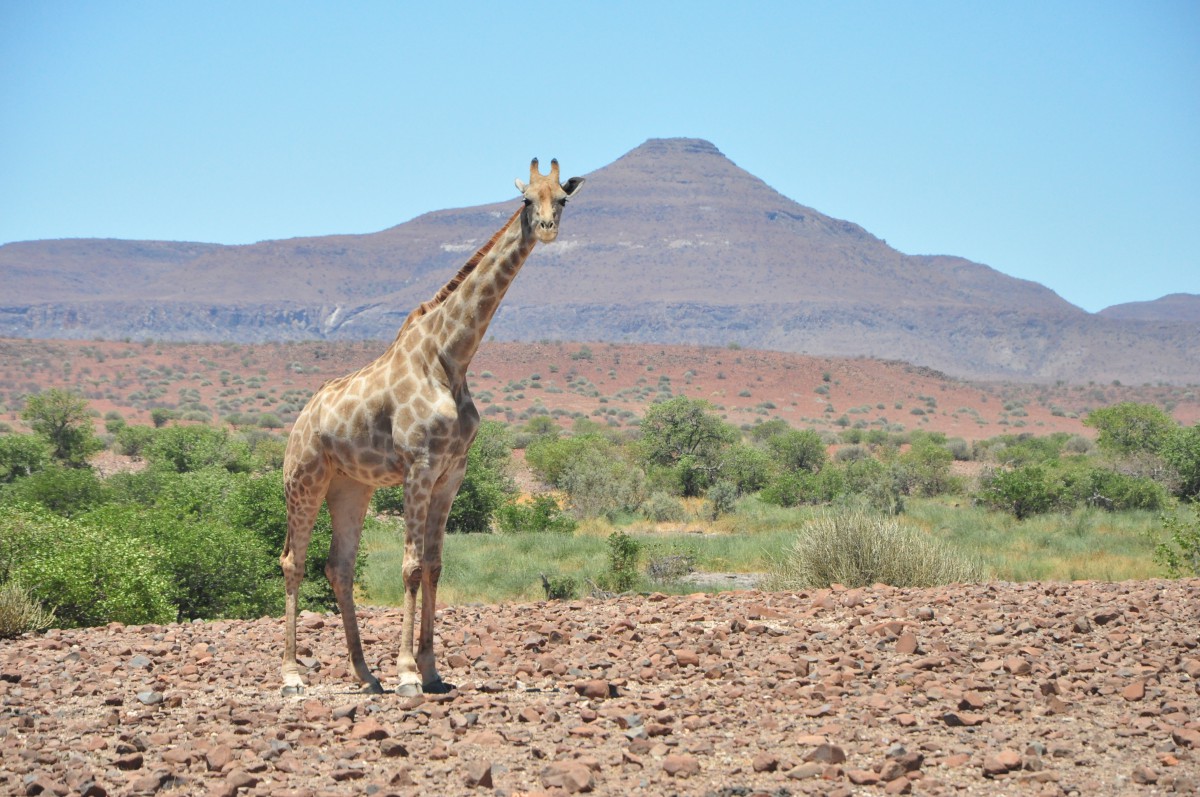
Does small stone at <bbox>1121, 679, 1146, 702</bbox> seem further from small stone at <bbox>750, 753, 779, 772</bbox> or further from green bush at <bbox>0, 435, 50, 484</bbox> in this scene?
green bush at <bbox>0, 435, 50, 484</bbox>

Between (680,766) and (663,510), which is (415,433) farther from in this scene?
(663,510)

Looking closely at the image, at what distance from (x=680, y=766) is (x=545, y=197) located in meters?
3.79

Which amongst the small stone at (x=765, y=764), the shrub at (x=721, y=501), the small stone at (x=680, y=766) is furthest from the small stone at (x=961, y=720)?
the shrub at (x=721, y=501)

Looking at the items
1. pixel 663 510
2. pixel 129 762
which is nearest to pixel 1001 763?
pixel 129 762

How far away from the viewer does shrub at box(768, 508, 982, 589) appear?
13.5 meters

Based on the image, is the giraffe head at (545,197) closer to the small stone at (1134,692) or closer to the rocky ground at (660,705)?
the rocky ground at (660,705)

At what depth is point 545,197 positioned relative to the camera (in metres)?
8.13

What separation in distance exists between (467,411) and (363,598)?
8.88 meters

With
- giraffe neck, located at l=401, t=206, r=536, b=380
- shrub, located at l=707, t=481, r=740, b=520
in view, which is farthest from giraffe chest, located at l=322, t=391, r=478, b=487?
shrub, located at l=707, t=481, r=740, b=520

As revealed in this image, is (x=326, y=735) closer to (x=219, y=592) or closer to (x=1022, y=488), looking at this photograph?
(x=219, y=592)

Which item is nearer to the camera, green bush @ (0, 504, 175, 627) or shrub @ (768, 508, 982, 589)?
green bush @ (0, 504, 175, 627)

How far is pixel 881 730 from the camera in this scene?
6.77 meters

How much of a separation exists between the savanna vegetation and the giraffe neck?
187 inches

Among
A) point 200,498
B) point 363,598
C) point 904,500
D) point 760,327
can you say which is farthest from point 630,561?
point 760,327
